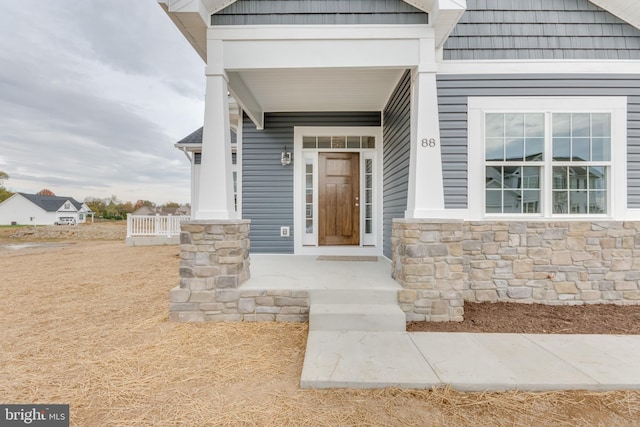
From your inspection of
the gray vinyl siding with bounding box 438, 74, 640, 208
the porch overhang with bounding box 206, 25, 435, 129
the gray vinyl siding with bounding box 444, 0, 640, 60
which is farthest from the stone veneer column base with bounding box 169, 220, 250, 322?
the gray vinyl siding with bounding box 444, 0, 640, 60

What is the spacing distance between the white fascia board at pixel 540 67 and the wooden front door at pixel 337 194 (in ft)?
7.12

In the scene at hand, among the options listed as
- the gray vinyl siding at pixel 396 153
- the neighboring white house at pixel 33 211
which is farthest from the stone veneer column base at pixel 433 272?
the neighboring white house at pixel 33 211

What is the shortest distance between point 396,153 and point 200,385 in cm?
370

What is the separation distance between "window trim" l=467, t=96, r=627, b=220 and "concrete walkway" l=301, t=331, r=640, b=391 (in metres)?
1.55

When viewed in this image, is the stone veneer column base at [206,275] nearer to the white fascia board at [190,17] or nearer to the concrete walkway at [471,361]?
the concrete walkway at [471,361]

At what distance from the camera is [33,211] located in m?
33.5

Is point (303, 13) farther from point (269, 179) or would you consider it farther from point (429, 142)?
point (269, 179)

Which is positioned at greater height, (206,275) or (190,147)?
(190,147)

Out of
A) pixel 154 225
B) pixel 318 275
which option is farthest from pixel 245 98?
pixel 154 225

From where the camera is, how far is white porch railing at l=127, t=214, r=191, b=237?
975cm

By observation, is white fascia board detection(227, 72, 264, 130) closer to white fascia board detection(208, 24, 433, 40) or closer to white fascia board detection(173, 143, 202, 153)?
white fascia board detection(208, 24, 433, 40)

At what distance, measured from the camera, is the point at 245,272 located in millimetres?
3240

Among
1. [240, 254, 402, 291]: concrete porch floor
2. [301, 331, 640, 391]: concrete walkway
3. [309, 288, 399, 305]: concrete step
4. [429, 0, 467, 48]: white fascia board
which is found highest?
[429, 0, 467, 48]: white fascia board

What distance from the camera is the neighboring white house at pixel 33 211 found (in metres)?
33.2
